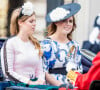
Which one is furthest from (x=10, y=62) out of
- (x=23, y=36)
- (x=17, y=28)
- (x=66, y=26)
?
(x=66, y=26)

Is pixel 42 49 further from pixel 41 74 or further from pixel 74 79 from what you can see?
pixel 74 79

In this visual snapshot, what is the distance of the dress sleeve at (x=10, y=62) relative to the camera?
264 inches

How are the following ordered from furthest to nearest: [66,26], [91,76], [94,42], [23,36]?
[94,42] → [66,26] → [23,36] → [91,76]

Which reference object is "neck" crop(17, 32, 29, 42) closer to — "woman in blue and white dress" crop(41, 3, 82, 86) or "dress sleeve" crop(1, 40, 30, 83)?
"dress sleeve" crop(1, 40, 30, 83)

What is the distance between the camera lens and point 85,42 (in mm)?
12836

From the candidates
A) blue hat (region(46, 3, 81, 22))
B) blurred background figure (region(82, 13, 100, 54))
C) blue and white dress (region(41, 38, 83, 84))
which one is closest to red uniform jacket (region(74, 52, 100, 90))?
blue and white dress (region(41, 38, 83, 84))

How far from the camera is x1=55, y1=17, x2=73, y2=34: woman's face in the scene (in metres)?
7.21

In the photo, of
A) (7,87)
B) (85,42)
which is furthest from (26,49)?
(85,42)

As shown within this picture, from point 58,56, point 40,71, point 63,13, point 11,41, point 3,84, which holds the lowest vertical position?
point 3,84

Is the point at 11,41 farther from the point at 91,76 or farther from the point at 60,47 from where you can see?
the point at 91,76

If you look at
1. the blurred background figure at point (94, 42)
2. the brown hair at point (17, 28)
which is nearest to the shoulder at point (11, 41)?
the brown hair at point (17, 28)

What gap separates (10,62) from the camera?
22.1ft

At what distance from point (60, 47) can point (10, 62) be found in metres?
0.66

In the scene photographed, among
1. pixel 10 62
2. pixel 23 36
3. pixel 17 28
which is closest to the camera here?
pixel 10 62
